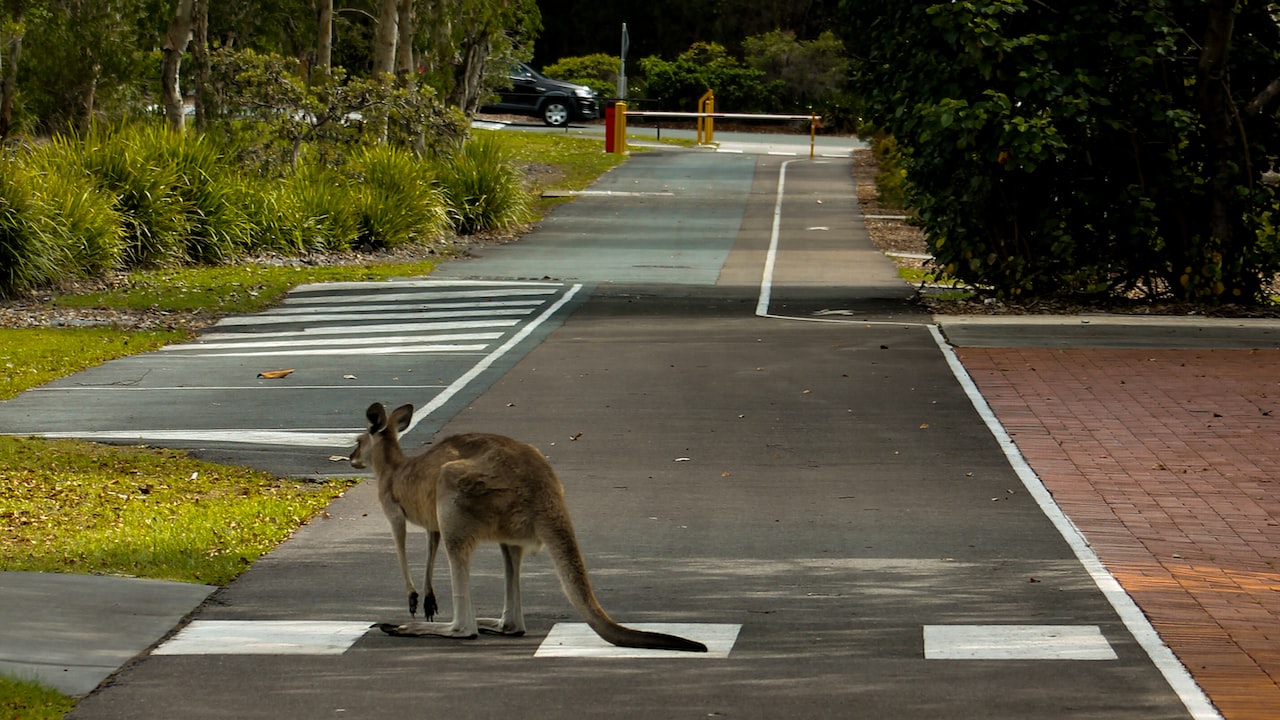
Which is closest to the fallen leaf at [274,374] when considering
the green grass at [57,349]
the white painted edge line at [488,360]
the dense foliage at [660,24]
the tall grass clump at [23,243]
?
the white painted edge line at [488,360]

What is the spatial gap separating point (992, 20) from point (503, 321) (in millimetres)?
6754

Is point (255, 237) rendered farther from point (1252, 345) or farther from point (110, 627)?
point (110, 627)

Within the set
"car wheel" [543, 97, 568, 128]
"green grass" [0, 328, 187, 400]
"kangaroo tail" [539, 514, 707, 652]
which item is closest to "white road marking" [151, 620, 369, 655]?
"kangaroo tail" [539, 514, 707, 652]

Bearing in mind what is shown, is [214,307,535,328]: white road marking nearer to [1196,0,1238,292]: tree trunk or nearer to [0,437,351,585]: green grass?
[0,437,351,585]: green grass

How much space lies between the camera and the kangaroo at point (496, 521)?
707 cm

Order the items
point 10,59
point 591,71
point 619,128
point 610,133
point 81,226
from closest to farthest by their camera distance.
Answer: point 81,226 < point 10,59 < point 619,128 < point 610,133 < point 591,71

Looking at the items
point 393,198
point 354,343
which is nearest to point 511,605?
point 354,343

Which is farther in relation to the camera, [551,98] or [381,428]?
[551,98]

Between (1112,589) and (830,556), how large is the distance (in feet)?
5.14

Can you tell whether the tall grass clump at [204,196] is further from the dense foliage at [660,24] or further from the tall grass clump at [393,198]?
the dense foliage at [660,24]

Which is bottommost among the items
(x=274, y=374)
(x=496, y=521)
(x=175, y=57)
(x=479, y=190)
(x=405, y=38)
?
(x=479, y=190)

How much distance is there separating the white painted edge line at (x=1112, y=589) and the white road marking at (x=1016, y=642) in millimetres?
208

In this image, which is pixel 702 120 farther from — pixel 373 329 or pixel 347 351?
pixel 347 351

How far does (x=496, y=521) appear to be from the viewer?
7.16 meters
